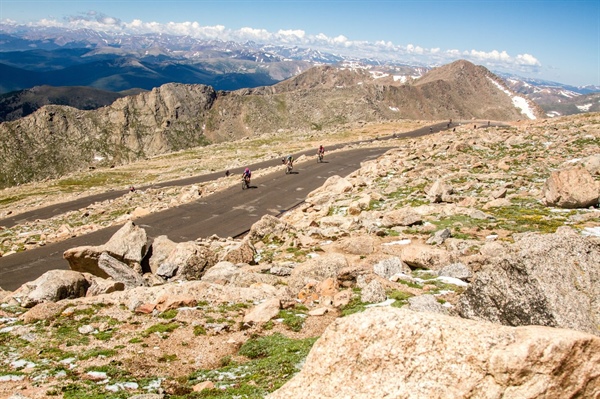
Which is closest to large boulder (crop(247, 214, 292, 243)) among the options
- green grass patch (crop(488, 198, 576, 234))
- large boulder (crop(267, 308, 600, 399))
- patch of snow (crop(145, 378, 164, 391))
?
green grass patch (crop(488, 198, 576, 234))

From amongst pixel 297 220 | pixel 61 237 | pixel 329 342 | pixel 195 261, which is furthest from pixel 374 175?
A: pixel 329 342

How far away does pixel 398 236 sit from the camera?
2264 centimetres

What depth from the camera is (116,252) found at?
23.8 m

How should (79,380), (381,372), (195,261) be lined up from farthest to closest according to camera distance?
(195,261) < (79,380) < (381,372)

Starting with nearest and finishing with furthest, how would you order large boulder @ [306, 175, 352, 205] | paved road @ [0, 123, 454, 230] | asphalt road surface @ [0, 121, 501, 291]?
asphalt road surface @ [0, 121, 501, 291]
large boulder @ [306, 175, 352, 205]
paved road @ [0, 123, 454, 230]

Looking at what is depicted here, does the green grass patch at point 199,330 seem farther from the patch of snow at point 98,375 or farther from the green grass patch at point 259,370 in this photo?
the patch of snow at point 98,375

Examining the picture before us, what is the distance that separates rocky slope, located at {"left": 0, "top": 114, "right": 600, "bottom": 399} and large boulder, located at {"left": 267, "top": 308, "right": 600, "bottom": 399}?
20 mm

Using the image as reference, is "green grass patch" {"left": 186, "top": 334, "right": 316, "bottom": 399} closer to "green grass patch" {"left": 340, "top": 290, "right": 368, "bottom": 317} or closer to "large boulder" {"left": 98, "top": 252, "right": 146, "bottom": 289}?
"green grass patch" {"left": 340, "top": 290, "right": 368, "bottom": 317}

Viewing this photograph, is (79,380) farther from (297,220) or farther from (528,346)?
(297,220)

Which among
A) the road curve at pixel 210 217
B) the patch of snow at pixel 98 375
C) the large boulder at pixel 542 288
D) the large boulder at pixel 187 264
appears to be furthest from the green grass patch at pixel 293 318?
the road curve at pixel 210 217

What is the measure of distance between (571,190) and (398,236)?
1035 centimetres

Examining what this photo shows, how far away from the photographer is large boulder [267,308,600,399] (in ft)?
18.0

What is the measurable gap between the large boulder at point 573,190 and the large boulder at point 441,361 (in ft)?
67.1

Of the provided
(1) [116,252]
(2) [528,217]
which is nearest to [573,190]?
(2) [528,217]
